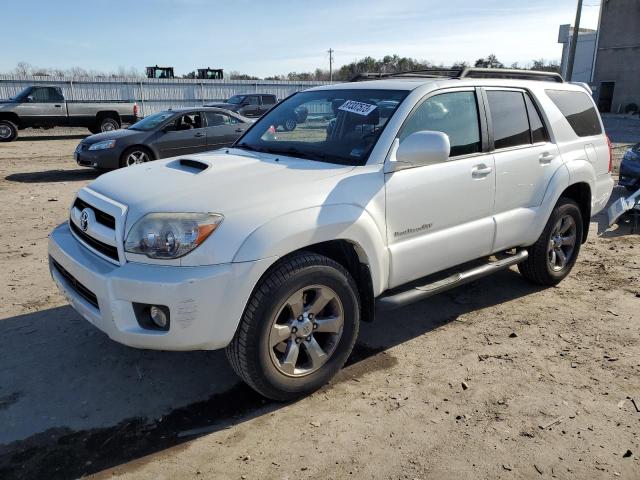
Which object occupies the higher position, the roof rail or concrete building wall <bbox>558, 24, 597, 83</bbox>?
concrete building wall <bbox>558, 24, 597, 83</bbox>

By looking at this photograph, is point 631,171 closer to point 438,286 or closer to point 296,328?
point 438,286

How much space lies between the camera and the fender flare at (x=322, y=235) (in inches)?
112

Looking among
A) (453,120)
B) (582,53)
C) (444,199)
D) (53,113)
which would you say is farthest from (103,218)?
(582,53)

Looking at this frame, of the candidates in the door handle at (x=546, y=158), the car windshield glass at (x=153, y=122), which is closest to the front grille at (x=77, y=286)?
the door handle at (x=546, y=158)

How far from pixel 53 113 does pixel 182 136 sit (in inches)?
389

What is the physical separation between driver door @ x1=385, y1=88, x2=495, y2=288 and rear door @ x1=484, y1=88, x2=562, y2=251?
5.5 inches

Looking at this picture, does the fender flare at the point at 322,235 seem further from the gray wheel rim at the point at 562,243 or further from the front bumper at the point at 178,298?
the gray wheel rim at the point at 562,243

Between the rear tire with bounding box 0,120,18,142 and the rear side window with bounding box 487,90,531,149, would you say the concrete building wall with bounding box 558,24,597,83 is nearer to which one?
the rear tire with bounding box 0,120,18,142

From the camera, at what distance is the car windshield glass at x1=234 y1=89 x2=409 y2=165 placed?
3.67 metres

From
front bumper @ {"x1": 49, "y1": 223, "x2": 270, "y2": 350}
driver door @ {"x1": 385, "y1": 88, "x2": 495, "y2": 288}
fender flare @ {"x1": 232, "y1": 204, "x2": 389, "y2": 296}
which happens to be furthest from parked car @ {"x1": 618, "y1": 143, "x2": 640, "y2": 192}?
front bumper @ {"x1": 49, "y1": 223, "x2": 270, "y2": 350}

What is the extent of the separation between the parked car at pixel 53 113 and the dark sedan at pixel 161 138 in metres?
8.60

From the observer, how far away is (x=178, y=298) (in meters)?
2.74

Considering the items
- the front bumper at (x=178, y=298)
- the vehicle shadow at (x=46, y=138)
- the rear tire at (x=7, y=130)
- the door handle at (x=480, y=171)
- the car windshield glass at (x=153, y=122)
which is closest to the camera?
the front bumper at (x=178, y=298)

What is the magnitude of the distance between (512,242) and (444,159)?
1.40 metres
